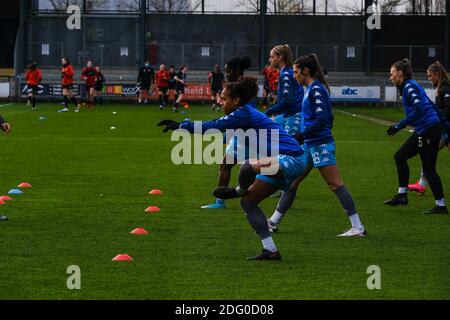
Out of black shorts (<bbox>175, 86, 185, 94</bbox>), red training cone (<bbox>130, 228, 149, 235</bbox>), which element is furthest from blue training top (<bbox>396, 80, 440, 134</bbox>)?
black shorts (<bbox>175, 86, 185, 94</bbox>)

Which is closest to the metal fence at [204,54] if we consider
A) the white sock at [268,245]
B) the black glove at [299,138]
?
the black glove at [299,138]

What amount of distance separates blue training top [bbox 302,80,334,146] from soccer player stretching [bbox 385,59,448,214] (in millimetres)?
1880

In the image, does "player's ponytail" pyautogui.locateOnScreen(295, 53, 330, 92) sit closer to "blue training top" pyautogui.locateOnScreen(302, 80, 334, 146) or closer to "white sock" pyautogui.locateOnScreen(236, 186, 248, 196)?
"blue training top" pyautogui.locateOnScreen(302, 80, 334, 146)

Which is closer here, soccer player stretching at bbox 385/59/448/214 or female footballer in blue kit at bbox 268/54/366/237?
female footballer in blue kit at bbox 268/54/366/237

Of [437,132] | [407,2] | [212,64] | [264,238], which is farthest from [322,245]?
A: [407,2]

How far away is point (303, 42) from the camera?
58.8 metres

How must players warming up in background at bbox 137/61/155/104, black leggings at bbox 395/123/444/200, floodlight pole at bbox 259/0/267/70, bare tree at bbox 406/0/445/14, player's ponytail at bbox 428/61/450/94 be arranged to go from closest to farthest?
1. black leggings at bbox 395/123/444/200
2. player's ponytail at bbox 428/61/450/94
3. players warming up in background at bbox 137/61/155/104
4. floodlight pole at bbox 259/0/267/70
5. bare tree at bbox 406/0/445/14

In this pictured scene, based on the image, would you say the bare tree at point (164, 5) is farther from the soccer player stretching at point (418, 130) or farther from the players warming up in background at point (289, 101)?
the players warming up in background at point (289, 101)

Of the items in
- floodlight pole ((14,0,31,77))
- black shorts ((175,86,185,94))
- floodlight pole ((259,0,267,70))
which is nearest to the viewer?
black shorts ((175,86,185,94))

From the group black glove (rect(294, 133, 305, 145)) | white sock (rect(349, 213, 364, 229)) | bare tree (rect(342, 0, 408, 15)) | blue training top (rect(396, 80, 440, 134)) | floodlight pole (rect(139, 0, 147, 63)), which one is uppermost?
bare tree (rect(342, 0, 408, 15))

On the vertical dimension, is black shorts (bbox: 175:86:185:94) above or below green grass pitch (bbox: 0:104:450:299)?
above

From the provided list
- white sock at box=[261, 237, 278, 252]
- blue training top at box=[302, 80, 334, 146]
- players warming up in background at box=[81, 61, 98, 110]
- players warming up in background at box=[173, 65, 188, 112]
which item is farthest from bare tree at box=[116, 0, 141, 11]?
white sock at box=[261, 237, 278, 252]

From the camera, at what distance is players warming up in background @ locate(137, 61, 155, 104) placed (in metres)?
48.1

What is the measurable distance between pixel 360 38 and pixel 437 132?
45.2 metres
